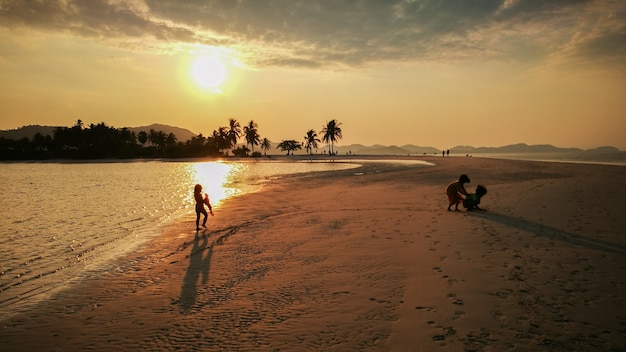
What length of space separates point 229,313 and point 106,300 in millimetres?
3195

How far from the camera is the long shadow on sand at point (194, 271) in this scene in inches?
272

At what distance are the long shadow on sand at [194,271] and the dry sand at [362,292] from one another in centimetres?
5

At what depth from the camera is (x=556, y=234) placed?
35.0ft

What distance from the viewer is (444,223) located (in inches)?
508

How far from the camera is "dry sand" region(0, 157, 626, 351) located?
17.0ft

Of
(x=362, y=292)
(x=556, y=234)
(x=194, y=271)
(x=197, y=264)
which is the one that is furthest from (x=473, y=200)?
(x=194, y=271)

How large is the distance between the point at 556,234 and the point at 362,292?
313 inches

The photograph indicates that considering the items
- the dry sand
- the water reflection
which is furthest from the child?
the water reflection

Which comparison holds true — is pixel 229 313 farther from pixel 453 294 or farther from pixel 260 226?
pixel 260 226

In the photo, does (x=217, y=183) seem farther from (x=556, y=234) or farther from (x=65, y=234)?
(x=556, y=234)

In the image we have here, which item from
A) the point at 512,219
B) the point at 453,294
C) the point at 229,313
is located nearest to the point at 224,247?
the point at 229,313

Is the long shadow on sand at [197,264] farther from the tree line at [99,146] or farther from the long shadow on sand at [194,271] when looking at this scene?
the tree line at [99,146]

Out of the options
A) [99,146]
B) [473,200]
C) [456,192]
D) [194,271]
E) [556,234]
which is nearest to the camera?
[194,271]

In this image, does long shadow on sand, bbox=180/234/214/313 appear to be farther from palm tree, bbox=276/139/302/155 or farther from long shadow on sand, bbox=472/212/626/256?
palm tree, bbox=276/139/302/155
